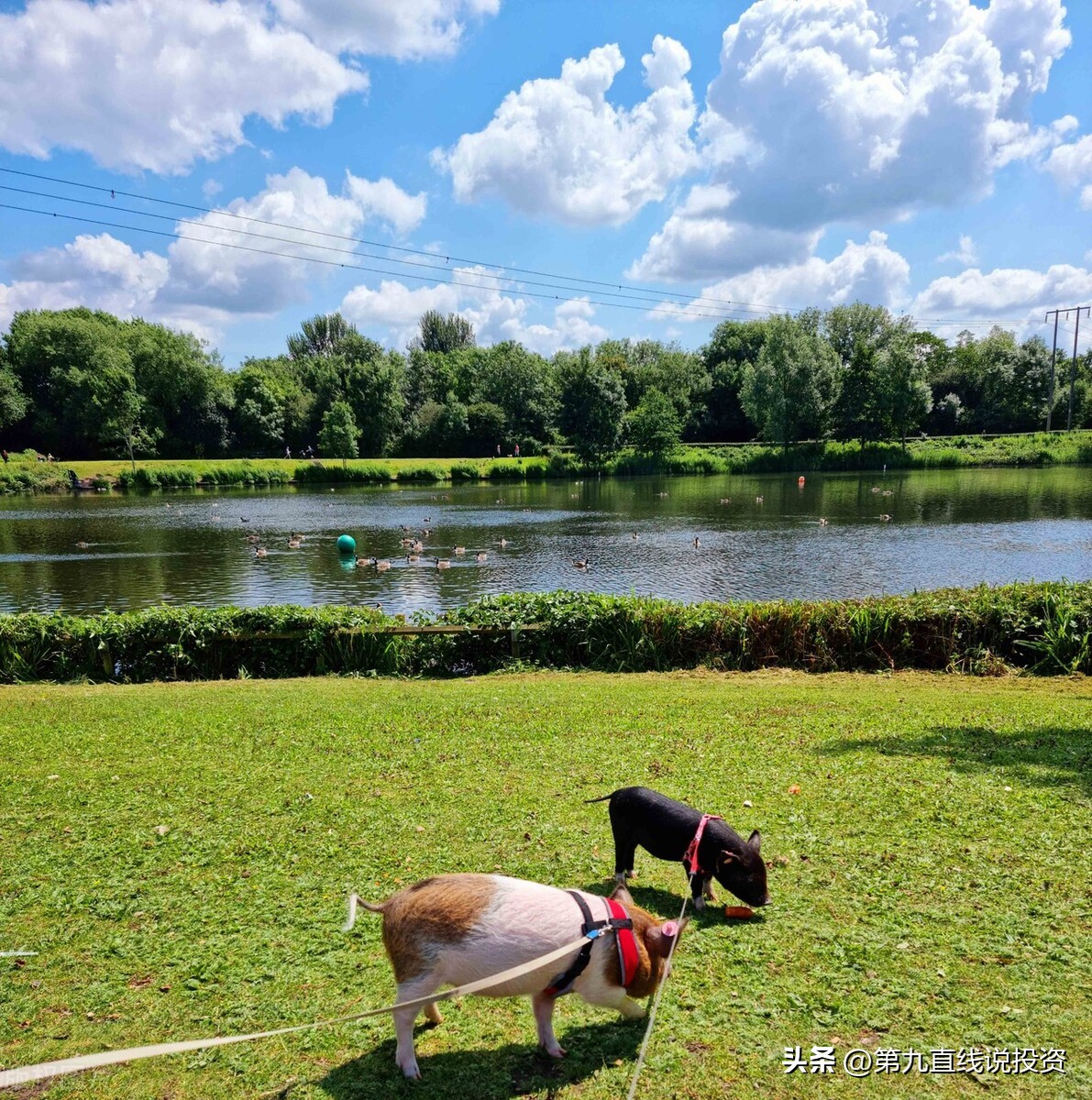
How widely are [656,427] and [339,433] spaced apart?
3848 cm

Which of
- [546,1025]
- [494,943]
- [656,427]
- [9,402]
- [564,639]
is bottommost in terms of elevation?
[564,639]

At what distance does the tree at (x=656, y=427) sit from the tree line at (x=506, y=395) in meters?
0.18

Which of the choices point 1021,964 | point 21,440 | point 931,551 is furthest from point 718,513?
point 21,440

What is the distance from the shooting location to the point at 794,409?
8338 centimetres

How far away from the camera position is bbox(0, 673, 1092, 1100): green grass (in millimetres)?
4145

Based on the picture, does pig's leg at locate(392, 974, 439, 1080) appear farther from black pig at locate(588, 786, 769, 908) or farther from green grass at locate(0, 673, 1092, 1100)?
black pig at locate(588, 786, 769, 908)

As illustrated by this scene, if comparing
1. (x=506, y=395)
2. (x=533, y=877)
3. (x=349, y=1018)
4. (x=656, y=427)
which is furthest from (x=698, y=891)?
(x=506, y=395)

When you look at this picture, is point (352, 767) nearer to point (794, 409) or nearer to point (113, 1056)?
point (113, 1056)

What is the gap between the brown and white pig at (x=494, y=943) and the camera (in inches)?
144

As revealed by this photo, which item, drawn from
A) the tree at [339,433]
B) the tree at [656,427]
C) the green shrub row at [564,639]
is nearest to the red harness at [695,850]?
the green shrub row at [564,639]

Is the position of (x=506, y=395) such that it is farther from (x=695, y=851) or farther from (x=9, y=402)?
(x=695, y=851)

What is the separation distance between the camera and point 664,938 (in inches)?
160

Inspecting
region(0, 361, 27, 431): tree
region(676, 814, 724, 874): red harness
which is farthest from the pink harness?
region(0, 361, 27, 431): tree

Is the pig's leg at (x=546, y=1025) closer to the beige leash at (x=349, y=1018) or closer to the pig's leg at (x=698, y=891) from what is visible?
the beige leash at (x=349, y=1018)
